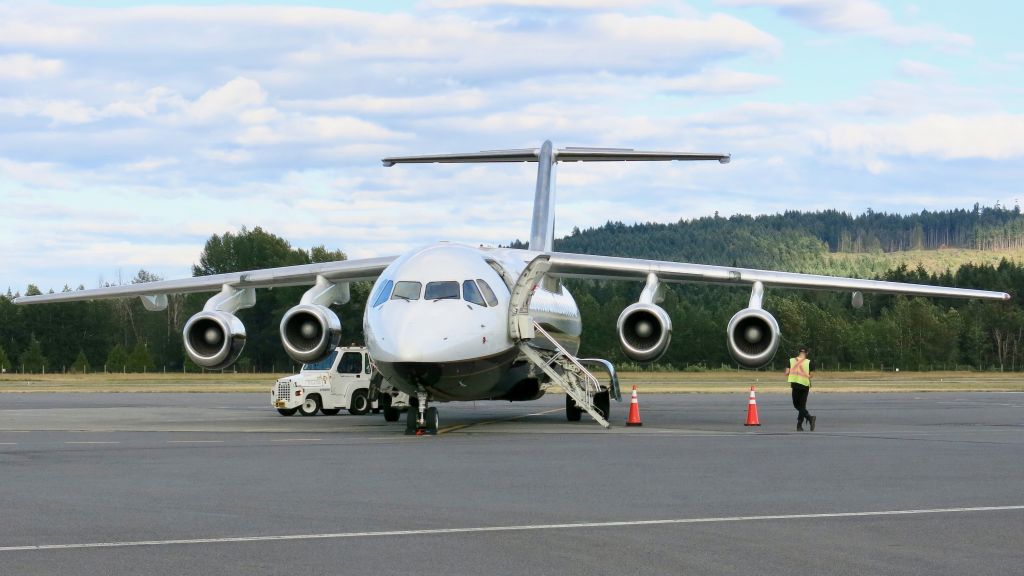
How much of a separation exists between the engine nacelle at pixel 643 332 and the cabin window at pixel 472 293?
12.0ft

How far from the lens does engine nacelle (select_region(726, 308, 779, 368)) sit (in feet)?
81.1

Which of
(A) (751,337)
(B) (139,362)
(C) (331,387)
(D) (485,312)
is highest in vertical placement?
(D) (485,312)

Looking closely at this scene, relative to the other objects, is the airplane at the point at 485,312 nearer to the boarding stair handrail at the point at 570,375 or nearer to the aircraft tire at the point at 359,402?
the boarding stair handrail at the point at 570,375

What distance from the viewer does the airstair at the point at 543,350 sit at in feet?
74.4

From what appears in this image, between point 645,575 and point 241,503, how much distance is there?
4772mm

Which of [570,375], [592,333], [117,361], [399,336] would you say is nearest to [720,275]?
[570,375]

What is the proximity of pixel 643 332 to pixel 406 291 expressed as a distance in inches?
209

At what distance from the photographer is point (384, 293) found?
21953mm

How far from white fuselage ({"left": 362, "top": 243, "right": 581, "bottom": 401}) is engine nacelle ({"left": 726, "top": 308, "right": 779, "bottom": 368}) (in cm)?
398

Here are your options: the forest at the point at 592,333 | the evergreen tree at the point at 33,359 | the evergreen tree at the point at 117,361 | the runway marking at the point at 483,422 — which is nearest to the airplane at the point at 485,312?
the runway marking at the point at 483,422

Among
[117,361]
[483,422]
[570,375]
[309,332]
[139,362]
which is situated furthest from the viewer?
[117,361]

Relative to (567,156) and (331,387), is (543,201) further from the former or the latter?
(331,387)

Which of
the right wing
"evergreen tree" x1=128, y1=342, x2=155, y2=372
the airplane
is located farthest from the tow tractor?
"evergreen tree" x1=128, y1=342, x2=155, y2=372

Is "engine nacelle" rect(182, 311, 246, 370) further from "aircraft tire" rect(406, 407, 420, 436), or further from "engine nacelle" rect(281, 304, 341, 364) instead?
"aircraft tire" rect(406, 407, 420, 436)
